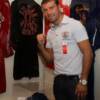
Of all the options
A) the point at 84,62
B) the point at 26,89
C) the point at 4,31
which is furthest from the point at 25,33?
the point at 84,62

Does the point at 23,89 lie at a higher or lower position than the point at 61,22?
lower

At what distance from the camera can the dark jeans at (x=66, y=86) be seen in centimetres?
224

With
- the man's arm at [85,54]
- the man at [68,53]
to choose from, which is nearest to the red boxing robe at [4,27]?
the man at [68,53]

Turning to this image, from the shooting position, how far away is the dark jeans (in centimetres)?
224

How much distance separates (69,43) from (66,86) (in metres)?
0.35

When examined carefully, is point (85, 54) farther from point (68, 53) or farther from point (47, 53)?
point (47, 53)

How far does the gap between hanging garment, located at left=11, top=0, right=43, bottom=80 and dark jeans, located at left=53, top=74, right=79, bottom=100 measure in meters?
0.90

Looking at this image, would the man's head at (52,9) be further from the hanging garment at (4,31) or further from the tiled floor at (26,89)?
the tiled floor at (26,89)

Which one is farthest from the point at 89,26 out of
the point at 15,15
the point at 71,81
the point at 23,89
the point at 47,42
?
the point at 23,89

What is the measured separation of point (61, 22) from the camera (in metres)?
2.24

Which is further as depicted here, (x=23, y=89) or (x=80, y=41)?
(x=23, y=89)

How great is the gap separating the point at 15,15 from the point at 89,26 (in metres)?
0.86

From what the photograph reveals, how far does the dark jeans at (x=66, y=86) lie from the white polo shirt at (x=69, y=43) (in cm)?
4

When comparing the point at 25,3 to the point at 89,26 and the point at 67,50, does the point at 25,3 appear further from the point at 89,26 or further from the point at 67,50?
the point at 67,50
